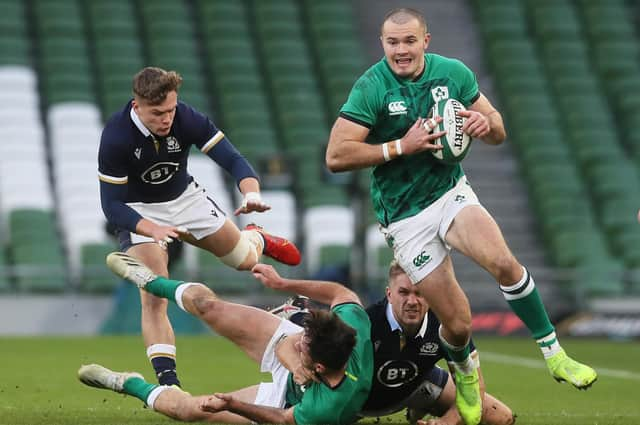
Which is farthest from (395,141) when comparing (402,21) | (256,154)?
(256,154)

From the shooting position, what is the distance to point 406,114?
7547 millimetres

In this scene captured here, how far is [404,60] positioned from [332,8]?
49.3 feet

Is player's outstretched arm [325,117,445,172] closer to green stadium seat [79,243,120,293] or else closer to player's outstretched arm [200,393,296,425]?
player's outstretched arm [200,393,296,425]

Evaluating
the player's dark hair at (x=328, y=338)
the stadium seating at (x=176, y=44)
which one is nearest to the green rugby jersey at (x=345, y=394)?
the player's dark hair at (x=328, y=338)

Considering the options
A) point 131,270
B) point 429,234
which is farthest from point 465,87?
point 131,270

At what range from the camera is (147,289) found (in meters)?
8.19

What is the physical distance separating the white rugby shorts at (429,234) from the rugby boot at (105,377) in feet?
5.96

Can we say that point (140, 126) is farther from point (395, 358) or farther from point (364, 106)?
point (395, 358)

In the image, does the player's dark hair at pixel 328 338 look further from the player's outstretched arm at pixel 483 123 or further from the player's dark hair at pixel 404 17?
the player's dark hair at pixel 404 17

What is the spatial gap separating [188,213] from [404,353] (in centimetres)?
189

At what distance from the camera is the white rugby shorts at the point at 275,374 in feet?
25.7

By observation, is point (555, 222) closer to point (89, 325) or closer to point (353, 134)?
point (89, 325)

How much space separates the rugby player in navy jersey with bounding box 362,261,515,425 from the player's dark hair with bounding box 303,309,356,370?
2.01 feet

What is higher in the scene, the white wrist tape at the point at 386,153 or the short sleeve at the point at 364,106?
the short sleeve at the point at 364,106
